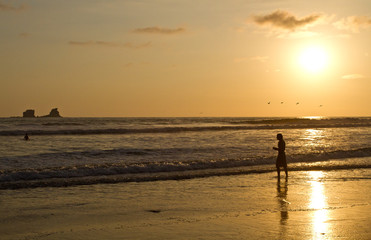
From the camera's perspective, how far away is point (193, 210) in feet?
31.9

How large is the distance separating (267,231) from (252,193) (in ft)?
14.5

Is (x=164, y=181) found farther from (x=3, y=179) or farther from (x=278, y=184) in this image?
(x=3, y=179)

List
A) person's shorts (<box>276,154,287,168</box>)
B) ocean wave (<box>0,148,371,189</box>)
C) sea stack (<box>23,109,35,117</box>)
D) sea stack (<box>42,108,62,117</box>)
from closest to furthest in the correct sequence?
ocean wave (<box>0,148,371,189</box>) < person's shorts (<box>276,154,287,168</box>) < sea stack (<box>42,108,62,117</box>) < sea stack (<box>23,109,35,117</box>)

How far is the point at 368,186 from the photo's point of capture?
13.4m

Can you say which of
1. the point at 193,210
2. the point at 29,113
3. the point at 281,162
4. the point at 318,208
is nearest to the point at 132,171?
the point at 281,162

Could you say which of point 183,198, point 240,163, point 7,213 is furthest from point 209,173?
point 7,213

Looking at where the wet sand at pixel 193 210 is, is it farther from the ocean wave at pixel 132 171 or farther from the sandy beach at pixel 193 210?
the ocean wave at pixel 132 171

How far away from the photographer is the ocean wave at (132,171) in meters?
14.9

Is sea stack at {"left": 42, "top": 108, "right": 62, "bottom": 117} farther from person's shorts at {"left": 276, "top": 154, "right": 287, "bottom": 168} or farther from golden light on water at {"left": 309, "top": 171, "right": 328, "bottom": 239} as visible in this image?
golden light on water at {"left": 309, "top": 171, "right": 328, "bottom": 239}

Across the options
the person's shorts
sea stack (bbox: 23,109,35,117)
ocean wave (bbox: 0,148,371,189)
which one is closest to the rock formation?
sea stack (bbox: 23,109,35,117)

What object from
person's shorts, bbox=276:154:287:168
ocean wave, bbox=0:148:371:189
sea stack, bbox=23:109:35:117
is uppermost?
sea stack, bbox=23:109:35:117

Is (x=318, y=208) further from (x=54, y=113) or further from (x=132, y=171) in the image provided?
(x=54, y=113)

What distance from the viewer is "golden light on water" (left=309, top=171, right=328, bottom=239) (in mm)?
7765

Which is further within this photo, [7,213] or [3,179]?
[3,179]
